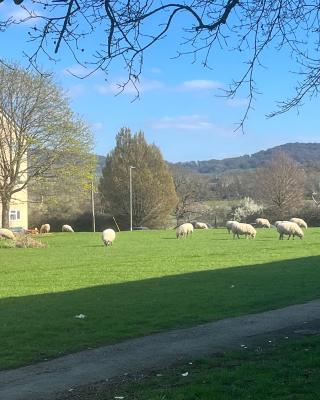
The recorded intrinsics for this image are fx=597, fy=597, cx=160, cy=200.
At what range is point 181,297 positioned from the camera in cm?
1468

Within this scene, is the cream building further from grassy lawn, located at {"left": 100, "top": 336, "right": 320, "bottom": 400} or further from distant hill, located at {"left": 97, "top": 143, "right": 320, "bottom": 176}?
grassy lawn, located at {"left": 100, "top": 336, "right": 320, "bottom": 400}

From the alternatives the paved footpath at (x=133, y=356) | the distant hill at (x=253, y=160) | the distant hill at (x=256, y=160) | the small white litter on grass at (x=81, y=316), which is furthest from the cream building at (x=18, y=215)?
the paved footpath at (x=133, y=356)

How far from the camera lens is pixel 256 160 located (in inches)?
5157

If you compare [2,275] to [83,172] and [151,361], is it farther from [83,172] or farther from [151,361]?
[83,172]

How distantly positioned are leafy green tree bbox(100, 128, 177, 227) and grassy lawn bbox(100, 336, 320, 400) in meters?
73.3

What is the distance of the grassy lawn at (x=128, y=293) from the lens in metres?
10.2

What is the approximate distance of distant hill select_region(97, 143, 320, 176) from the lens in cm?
10919

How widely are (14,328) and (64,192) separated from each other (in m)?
41.5

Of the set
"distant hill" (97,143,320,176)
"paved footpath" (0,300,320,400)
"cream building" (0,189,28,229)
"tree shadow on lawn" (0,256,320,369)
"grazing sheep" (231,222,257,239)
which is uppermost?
"distant hill" (97,143,320,176)

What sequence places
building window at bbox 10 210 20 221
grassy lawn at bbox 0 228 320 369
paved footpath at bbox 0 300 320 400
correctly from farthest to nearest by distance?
building window at bbox 10 210 20 221 < grassy lawn at bbox 0 228 320 369 < paved footpath at bbox 0 300 320 400

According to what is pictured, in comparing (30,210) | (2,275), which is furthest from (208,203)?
(2,275)

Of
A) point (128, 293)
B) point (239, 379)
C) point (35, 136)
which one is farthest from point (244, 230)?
point (239, 379)

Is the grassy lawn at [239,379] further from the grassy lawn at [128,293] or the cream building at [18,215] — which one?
the cream building at [18,215]

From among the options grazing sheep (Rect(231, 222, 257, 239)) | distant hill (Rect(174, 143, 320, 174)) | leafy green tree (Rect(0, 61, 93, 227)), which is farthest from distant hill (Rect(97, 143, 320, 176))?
grazing sheep (Rect(231, 222, 257, 239))
